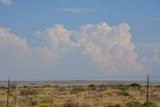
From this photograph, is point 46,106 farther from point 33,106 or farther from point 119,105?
point 119,105

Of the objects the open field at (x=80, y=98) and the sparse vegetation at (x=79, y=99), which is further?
the open field at (x=80, y=98)

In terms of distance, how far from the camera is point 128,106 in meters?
40.6

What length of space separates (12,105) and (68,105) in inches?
176

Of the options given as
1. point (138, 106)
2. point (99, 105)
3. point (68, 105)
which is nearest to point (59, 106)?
point (68, 105)

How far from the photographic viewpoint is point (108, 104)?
4097 cm

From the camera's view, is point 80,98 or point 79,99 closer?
point 79,99

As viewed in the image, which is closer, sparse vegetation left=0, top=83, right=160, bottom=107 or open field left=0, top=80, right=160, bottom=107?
sparse vegetation left=0, top=83, right=160, bottom=107

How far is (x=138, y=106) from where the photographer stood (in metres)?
40.5

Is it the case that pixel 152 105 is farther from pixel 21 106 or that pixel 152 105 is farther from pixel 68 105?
pixel 21 106

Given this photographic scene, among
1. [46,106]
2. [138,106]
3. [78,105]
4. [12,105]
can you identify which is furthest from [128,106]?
[12,105]

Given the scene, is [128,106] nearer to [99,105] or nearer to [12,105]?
[99,105]

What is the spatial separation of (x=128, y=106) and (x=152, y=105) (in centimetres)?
212

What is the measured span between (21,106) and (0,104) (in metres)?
2.25

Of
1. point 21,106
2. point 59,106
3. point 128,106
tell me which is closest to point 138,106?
point 128,106
